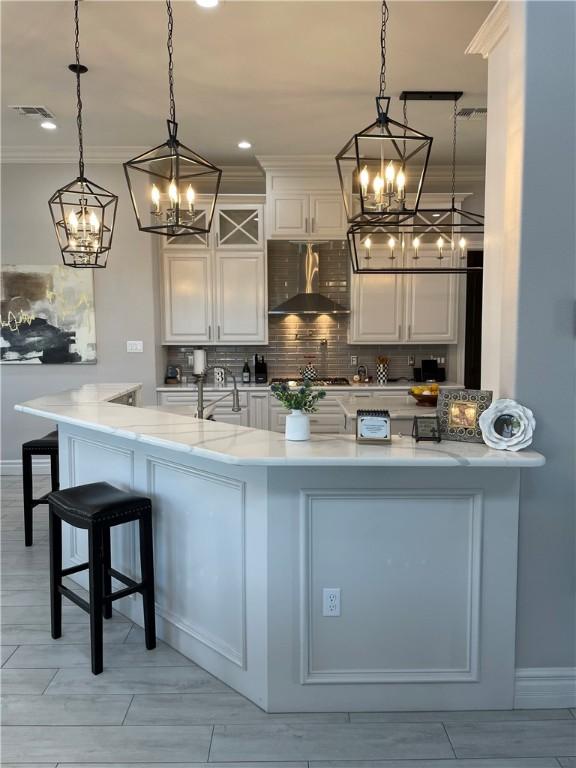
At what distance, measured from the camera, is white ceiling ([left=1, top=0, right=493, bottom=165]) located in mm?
3027

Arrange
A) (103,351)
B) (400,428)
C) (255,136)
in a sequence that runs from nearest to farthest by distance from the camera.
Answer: (400,428) < (255,136) < (103,351)

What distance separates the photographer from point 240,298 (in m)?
5.84

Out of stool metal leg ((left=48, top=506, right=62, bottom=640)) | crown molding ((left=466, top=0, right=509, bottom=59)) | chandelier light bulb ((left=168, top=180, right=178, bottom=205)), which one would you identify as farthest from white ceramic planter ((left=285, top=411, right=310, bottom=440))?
crown molding ((left=466, top=0, right=509, bottom=59))

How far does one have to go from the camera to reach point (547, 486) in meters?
2.24

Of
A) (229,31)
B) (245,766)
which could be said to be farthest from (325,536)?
(229,31)

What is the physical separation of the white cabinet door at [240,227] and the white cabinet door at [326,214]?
1.74 feet

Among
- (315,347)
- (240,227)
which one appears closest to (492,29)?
(240,227)

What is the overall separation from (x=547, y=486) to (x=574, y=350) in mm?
542

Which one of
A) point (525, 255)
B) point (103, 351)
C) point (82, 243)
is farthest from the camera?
point (103, 351)

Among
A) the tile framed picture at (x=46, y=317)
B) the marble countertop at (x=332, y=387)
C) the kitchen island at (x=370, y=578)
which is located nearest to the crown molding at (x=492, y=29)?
the kitchen island at (x=370, y=578)

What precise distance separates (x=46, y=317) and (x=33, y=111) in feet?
6.24

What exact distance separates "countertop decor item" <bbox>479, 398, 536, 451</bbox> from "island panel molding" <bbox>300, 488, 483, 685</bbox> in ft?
0.73

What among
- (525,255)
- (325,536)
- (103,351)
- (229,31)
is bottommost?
(325,536)

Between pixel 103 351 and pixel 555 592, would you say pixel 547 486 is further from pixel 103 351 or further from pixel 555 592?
pixel 103 351
